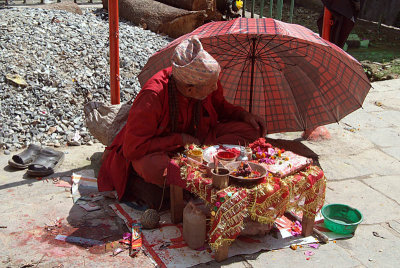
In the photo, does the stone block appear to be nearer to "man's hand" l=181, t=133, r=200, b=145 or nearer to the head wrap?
"man's hand" l=181, t=133, r=200, b=145

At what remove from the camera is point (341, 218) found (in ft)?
11.2

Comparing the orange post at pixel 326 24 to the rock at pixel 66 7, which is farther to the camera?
the rock at pixel 66 7

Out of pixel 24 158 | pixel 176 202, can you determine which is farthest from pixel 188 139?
pixel 24 158

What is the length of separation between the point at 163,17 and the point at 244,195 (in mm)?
5648

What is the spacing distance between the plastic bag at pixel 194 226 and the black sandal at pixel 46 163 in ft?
5.49

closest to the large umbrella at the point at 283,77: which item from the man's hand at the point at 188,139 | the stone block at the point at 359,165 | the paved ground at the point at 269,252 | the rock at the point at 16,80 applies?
the stone block at the point at 359,165

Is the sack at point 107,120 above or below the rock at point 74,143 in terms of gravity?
above

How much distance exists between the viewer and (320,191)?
10.0 feet

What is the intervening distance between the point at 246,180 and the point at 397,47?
8695 millimetres

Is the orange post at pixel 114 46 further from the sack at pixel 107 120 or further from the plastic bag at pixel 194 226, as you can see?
the plastic bag at pixel 194 226

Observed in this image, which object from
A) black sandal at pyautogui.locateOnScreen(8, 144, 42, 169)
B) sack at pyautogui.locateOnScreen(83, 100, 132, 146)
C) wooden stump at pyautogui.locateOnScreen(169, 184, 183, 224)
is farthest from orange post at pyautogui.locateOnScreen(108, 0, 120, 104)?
wooden stump at pyautogui.locateOnScreen(169, 184, 183, 224)

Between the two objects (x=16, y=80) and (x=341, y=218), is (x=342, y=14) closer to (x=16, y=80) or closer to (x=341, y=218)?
(x=341, y=218)

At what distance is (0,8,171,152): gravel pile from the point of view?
481 centimetres

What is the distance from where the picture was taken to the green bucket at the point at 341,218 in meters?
3.21
